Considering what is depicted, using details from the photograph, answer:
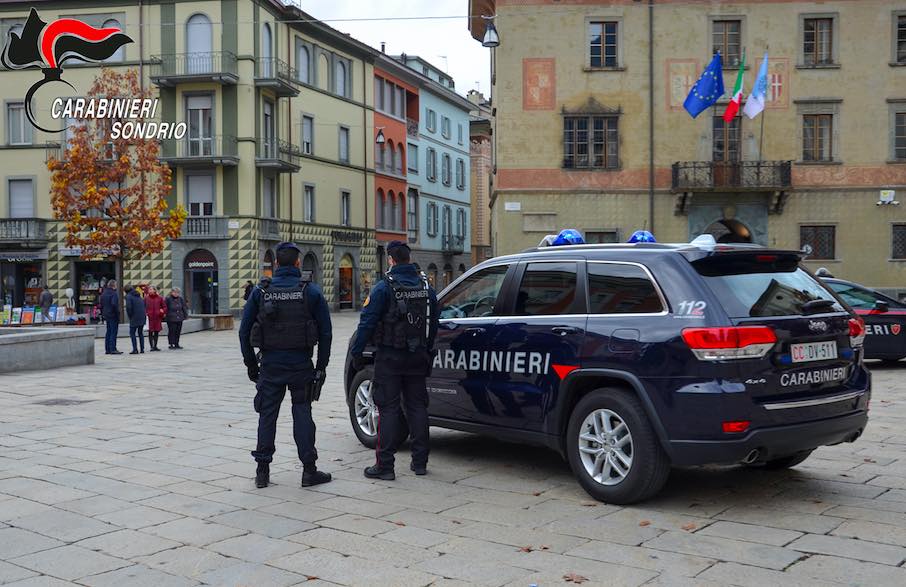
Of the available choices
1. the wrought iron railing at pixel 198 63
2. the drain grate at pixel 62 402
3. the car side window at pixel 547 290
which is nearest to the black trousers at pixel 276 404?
the car side window at pixel 547 290

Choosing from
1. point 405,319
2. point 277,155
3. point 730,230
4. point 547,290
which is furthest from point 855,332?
point 277,155

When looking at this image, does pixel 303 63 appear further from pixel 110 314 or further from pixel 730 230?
pixel 110 314

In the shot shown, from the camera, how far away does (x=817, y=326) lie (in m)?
6.57

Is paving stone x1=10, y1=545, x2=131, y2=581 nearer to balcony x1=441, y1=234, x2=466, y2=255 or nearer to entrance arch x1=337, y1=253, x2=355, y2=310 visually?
entrance arch x1=337, y1=253, x2=355, y2=310

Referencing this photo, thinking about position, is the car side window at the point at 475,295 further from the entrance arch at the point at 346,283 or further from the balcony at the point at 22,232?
the entrance arch at the point at 346,283

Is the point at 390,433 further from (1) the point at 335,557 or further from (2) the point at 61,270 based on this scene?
(2) the point at 61,270

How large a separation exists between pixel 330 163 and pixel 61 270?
1395 centimetres

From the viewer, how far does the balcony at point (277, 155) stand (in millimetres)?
42438

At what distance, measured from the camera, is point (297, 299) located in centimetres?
729

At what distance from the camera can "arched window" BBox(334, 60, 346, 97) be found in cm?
5056

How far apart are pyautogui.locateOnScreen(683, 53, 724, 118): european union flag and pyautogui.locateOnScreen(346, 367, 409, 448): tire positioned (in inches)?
903

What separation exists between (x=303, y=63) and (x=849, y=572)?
4512cm

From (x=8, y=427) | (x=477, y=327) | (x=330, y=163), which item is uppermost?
(x=330, y=163)

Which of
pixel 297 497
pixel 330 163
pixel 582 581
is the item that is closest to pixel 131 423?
pixel 297 497
